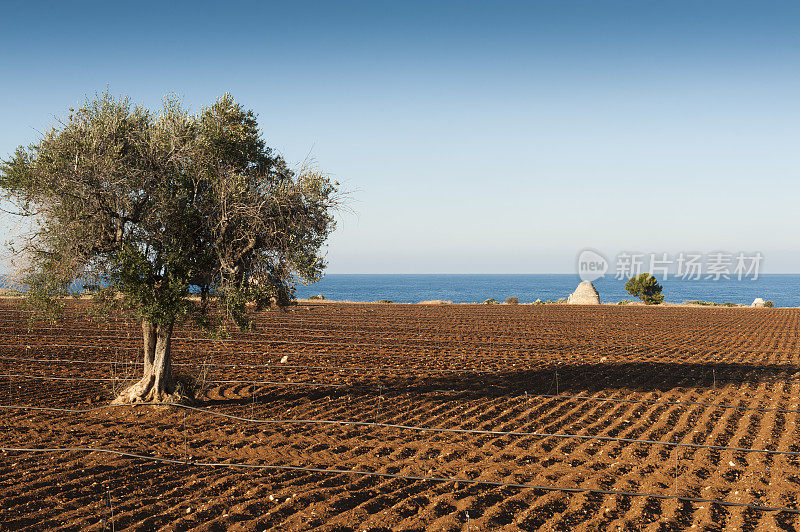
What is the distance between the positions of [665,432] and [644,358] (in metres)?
12.3

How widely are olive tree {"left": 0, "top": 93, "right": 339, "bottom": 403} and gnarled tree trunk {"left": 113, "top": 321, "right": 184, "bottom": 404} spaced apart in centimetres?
18

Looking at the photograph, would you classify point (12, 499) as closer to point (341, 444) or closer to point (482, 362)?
point (341, 444)

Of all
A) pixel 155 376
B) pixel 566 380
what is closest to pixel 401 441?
pixel 155 376

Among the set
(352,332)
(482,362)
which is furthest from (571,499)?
(352,332)

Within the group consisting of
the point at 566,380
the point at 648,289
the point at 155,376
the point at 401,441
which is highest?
the point at 648,289

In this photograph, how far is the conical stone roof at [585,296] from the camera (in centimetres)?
6988

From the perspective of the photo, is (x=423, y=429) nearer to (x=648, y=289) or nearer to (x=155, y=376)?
(x=155, y=376)

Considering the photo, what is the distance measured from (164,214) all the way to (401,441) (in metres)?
7.10

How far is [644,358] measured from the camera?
80.0ft

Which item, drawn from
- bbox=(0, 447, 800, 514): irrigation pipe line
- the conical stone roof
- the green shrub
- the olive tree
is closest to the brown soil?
bbox=(0, 447, 800, 514): irrigation pipe line

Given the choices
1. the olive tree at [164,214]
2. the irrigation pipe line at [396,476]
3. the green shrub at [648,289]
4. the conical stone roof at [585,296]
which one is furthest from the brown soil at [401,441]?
the green shrub at [648,289]

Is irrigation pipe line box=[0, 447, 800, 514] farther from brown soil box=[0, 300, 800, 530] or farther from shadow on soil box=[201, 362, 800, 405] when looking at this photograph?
shadow on soil box=[201, 362, 800, 405]

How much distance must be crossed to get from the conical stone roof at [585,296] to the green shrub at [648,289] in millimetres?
7602

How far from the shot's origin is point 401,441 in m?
12.0
